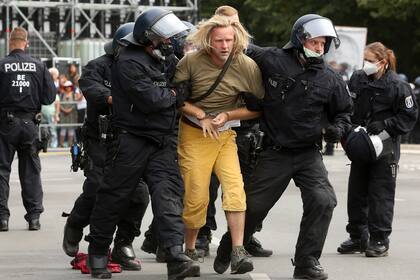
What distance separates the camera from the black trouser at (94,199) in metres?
10.2

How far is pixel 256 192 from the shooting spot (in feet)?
31.7

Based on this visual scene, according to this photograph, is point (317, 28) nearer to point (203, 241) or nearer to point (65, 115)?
point (203, 241)

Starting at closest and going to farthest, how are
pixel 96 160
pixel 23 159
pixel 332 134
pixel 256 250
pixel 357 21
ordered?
pixel 332 134
pixel 96 160
pixel 256 250
pixel 23 159
pixel 357 21

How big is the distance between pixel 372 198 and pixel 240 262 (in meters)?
2.47

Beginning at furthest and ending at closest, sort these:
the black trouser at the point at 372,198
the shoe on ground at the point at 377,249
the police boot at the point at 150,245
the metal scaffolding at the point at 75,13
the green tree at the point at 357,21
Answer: the green tree at the point at 357,21 → the metal scaffolding at the point at 75,13 → the black trouser at the point at 372,198 → the shoe on ground at the point at 377,249 → the police boot at the point at 150,245

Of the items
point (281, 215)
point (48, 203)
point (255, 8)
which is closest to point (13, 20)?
point (255, 8)

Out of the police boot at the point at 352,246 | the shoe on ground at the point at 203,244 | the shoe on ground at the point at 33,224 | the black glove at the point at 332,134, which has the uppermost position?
the black glove at the point at 332,134

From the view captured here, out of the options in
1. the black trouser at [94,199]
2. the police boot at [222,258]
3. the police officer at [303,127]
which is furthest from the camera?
the black trouser at [94,199]

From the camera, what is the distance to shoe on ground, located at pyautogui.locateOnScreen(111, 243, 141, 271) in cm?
1025

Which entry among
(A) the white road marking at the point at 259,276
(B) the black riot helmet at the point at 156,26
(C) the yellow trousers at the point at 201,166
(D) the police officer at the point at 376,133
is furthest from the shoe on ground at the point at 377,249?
(B) the black riot helmet at the point at 156,26

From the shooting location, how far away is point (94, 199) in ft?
33.7

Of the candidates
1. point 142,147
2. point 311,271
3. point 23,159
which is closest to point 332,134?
point 311,271

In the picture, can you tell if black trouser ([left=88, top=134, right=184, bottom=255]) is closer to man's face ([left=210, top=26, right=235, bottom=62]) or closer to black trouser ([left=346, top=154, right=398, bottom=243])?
man's face ([left=210, top=26, right=235, bottom=62])

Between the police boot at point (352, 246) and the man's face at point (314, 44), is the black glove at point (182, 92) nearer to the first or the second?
the man's face at point (314, 44)
